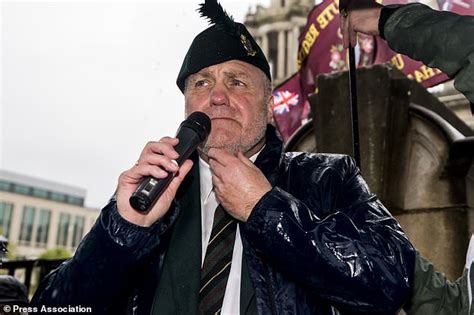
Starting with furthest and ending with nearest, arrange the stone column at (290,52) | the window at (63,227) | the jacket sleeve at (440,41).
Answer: the window at (63,227)
the stone column at (290,52)
the jacket sleeve at (440,41)

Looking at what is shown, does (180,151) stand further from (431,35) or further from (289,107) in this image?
(289,107)

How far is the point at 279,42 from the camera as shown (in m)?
49.8

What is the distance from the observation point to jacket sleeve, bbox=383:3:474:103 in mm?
1736

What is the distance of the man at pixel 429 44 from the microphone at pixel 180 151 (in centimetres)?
70

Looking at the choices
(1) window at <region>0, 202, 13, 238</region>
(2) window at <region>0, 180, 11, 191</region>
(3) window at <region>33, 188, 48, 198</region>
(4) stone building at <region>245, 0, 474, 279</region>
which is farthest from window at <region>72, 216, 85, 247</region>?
(4) stone building at <region>245, 0, 474, 279</region>

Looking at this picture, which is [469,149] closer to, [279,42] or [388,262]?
[388,262]

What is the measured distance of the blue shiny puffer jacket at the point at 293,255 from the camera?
1749 millimetres

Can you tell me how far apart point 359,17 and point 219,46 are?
0.72 metres

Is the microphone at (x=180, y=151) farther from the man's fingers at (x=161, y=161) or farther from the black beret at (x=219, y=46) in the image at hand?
the black beret at (x=219, y=46)

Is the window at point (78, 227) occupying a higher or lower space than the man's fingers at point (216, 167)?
lower

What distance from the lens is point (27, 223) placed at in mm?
78562

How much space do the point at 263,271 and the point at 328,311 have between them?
28 centimetres

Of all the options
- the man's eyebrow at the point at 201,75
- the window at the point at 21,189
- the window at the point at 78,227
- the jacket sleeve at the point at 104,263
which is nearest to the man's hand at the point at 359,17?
the man's eyebrow at the point at 201,75

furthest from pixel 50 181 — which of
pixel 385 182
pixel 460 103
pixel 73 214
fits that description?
pixel 385 182
